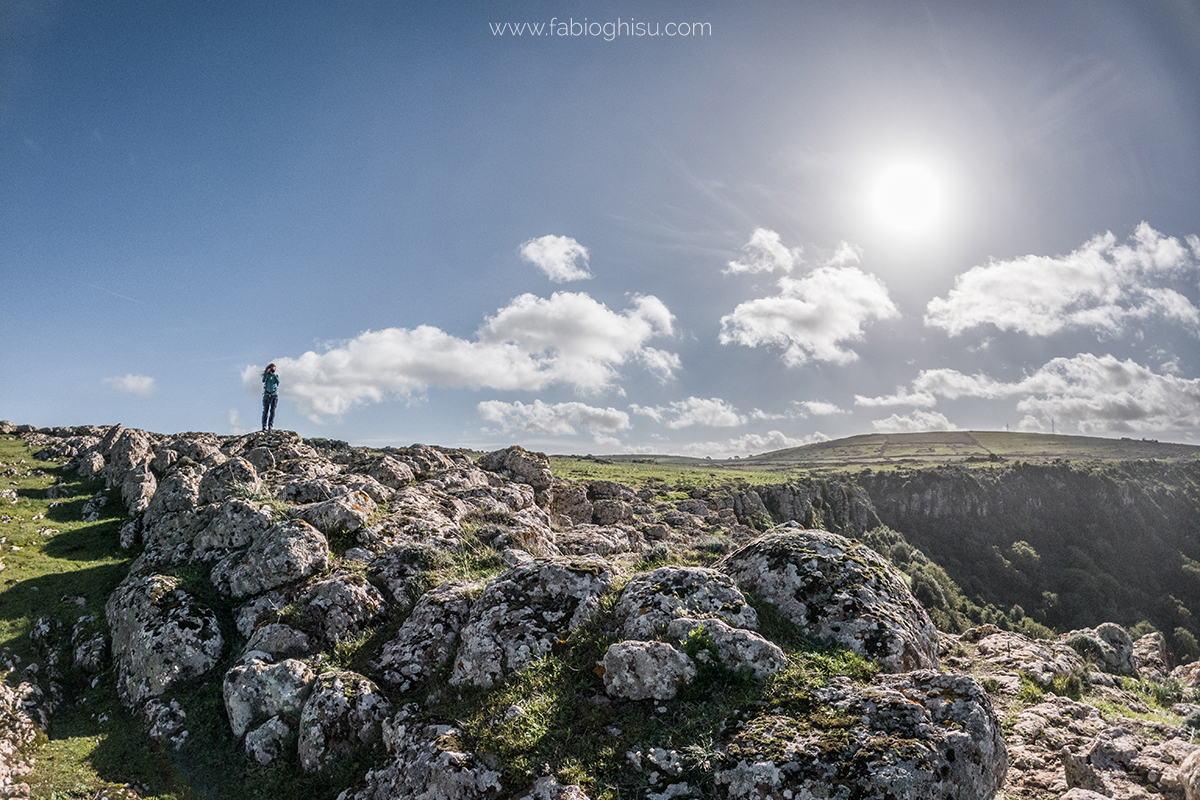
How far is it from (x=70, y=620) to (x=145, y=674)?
19.2ft

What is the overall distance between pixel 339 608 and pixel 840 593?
10.5m

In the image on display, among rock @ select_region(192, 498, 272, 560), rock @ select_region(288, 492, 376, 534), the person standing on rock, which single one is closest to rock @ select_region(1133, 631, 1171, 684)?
rock @ select_region(288, 492, 376, 534)

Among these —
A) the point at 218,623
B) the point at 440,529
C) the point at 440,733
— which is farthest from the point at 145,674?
the point at 440,733

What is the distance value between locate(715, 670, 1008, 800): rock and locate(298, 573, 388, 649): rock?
854cm

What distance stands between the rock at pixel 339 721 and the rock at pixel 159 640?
4.56m

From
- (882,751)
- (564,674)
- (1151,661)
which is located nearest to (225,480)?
(564,674)

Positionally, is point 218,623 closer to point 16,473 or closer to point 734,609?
point 734,609

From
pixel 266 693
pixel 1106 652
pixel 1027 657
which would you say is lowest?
pixel 1106 652

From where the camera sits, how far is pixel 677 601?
8.75 metres

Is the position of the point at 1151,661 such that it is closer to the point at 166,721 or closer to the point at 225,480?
the point at 166,721

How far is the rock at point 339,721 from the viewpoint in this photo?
834 cm

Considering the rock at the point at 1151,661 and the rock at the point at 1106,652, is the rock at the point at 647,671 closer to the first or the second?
the rock at the point at 1106,652

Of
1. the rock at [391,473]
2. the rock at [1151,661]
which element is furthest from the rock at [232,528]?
the rock at [1151,661]

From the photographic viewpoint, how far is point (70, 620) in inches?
565
